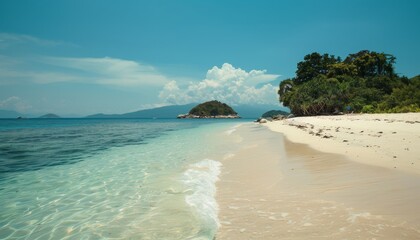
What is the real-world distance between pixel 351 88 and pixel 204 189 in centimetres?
6036

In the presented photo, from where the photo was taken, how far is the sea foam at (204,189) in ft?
16.6

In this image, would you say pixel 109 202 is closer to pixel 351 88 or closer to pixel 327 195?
pixel 327 195

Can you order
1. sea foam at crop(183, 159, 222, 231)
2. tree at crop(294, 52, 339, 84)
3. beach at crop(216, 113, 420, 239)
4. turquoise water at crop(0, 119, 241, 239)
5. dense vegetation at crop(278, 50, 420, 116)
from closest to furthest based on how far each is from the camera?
beach at crop(216, 113, 420, 239), turquoise water at crop(0, 119, 241, 239), sea foam at crop(183, 159, 222, 231), dense vegetation at crop(278, 50, 420, 116), tree at crop(294, 52, 339, 84)

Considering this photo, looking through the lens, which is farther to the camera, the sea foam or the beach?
the sea foam

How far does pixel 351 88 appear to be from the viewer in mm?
56656

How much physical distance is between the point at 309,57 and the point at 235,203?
3468 inches

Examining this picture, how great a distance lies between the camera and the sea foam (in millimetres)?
5066

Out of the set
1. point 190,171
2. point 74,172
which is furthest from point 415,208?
point 74,172

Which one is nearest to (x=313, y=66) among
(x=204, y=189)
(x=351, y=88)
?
(x=351, y=88)

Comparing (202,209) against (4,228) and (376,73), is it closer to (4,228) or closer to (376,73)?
(4,228)

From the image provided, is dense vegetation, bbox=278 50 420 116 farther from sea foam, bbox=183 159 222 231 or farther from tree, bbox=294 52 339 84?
sea foam, bbox=183 159 222 231

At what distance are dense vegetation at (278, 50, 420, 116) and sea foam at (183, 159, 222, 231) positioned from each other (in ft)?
110

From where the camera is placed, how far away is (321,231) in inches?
148

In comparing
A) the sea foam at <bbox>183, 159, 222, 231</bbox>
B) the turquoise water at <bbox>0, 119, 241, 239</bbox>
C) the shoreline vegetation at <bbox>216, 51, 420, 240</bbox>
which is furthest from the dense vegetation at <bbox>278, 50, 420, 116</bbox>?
the turquoise water at <bbox>0, 119, 241, 239</bbox>
